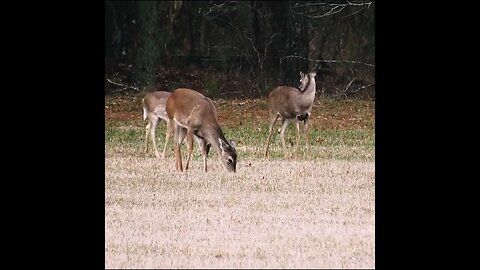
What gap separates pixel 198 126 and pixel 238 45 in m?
22.4

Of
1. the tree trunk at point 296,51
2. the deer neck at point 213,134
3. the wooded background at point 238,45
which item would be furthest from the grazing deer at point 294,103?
the tree trunk at point 296,51

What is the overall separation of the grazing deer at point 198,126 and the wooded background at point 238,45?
11061 mm

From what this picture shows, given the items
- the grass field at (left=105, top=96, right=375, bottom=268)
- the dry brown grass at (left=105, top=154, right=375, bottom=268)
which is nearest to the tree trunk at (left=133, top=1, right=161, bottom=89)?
the grass field at (left=105, top=96, right=375, bottom=268)

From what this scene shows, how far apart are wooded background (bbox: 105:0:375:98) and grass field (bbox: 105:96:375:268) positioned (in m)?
10.0

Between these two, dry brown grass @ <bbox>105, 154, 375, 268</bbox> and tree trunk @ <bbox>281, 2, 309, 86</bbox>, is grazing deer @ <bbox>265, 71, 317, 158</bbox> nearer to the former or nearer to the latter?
dry brown grass @ <bbox>105, 154, 375, 268</bbox>

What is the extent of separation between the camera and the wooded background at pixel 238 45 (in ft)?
98.7

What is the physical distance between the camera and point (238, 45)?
124ft

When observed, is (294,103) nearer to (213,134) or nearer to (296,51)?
(213,134)
